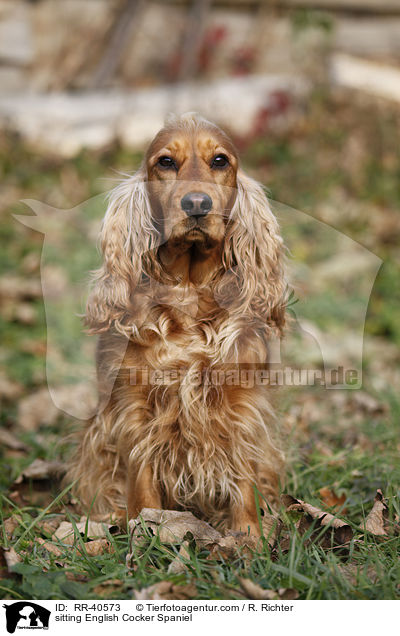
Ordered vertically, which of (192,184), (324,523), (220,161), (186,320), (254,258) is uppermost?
(220,161)

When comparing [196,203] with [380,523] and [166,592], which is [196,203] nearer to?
[166,592]

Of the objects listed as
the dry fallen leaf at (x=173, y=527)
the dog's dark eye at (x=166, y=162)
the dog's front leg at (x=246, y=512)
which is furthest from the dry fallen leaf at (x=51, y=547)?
the dog's dark eye at (x=166, y=162)

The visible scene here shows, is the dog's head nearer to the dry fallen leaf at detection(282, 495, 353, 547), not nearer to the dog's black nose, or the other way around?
the dog's black nose

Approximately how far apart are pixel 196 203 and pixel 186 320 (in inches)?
16.5

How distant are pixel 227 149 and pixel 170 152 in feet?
0.65

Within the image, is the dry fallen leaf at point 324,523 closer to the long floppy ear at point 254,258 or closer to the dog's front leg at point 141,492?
the dog's front leg at point 141,492

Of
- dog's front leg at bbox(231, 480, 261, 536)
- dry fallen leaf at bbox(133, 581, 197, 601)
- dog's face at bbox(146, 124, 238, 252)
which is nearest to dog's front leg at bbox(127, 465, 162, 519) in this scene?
dog's front leg at bbox(231, 480, 261, 536)

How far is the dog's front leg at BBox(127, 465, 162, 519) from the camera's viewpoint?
225 cm

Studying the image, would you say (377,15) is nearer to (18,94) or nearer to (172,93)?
(172,93)

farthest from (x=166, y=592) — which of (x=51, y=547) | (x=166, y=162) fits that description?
(x=166, y=162)

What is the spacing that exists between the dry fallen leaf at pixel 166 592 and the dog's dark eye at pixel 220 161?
1.27 metres

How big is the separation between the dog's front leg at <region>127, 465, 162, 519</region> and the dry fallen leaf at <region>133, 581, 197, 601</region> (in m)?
0.47

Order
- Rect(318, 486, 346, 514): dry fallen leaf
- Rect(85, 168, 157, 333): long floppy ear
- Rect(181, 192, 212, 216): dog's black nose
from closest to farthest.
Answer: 1. Rect(181, 192, 212, 216): dog's black nose
2. Rect(85, 168, 157, 333): long floppy ear
3. Rect(318, 486, 346, 514): dry fallen leaf

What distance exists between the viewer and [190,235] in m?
2.01
